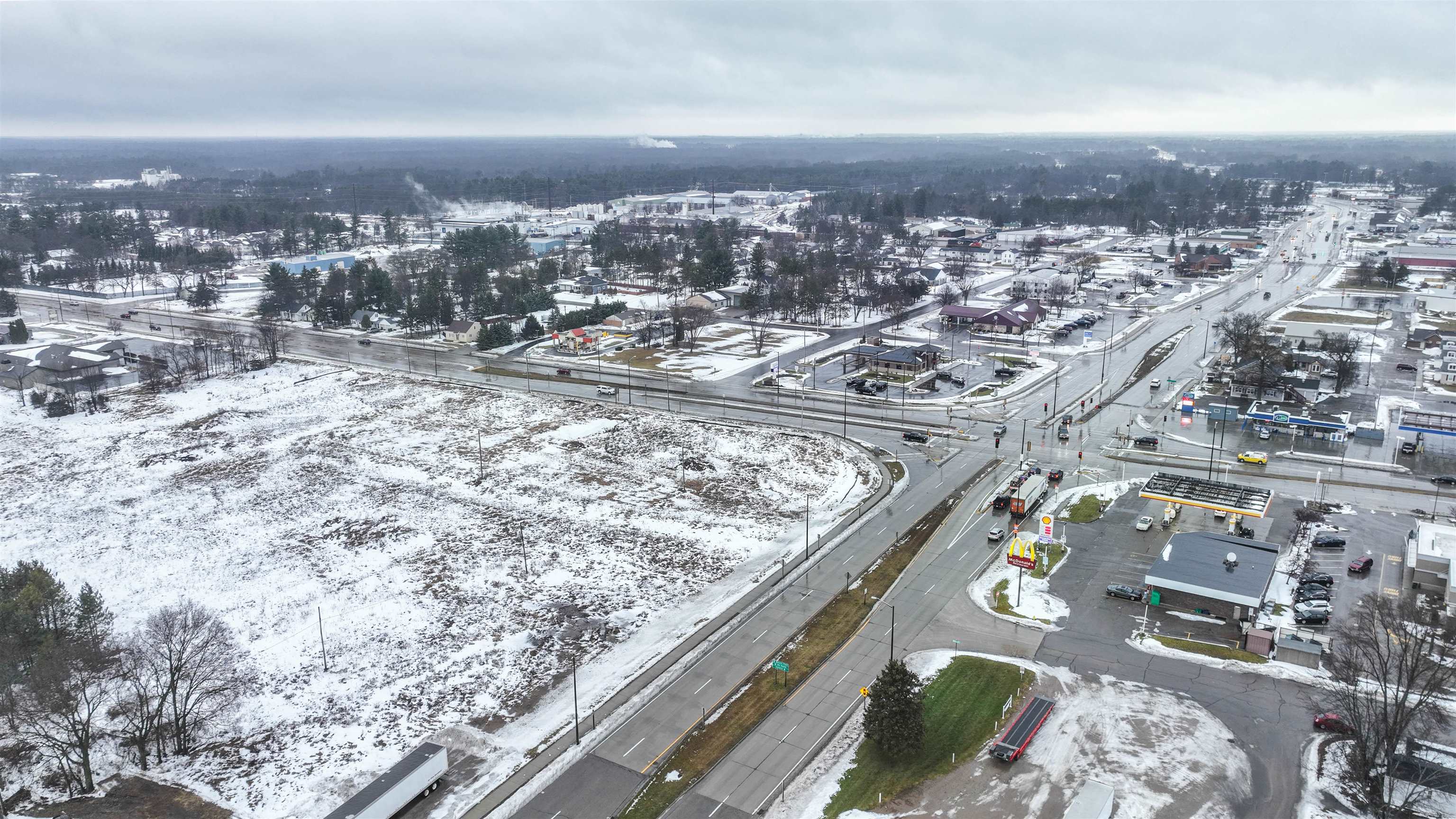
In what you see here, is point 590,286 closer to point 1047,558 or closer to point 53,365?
point 53,365

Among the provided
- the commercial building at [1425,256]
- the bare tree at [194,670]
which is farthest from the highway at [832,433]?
the commercial building at [1425,256]

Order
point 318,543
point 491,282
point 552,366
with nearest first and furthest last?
point 318,543, point 552,366, point 491,282

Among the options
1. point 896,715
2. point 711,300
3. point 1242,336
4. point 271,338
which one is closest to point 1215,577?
point 896,715

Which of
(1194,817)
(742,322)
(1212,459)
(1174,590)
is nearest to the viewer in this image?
(1194,817)

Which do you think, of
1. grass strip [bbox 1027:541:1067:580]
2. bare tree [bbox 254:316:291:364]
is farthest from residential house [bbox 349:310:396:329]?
grass strip [bbox 1027:541:1067:580]

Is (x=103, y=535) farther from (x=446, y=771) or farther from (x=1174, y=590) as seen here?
(x=1174, y=590)

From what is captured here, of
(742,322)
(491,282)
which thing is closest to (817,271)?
(742,322)

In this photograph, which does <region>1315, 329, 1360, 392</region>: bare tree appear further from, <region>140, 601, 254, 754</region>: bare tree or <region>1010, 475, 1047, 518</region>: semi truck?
<region>140, 601, 254, 754</region>: bare tree

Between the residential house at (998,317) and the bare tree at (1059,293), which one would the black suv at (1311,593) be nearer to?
the residential house at (998,317)
